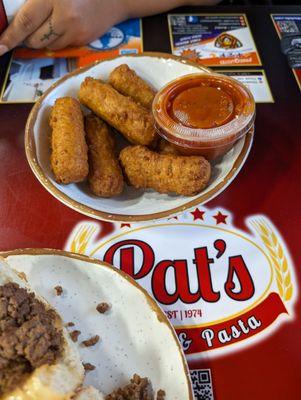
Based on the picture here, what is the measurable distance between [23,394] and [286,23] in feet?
7.75

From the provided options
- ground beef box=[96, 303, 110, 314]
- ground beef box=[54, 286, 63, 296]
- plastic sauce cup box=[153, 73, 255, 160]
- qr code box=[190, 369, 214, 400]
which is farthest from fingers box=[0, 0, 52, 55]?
qr code box=[190, 369, 214, 400]

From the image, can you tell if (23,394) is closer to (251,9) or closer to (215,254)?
(215,254)

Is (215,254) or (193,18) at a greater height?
(193,18)

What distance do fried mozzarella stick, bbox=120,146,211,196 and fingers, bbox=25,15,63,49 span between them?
1.00 meters

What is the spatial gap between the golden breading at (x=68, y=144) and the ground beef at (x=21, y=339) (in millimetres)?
560

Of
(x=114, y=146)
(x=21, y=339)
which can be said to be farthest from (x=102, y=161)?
(x=21, y=339)

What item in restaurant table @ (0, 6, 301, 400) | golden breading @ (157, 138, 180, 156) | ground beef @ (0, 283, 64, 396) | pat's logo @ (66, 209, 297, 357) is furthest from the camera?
golden breading @ (157, 138, 180, 156)

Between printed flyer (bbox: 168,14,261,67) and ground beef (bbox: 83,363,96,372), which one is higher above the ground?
printed flyer (bbox: 168,14,261,67)

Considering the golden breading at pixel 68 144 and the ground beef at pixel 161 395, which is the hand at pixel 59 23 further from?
the ground beef at pixel 161 395

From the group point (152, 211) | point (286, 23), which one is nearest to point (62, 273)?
point (152, 211)

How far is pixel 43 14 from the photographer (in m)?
2.19

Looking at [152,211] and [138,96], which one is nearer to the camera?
[152,211]

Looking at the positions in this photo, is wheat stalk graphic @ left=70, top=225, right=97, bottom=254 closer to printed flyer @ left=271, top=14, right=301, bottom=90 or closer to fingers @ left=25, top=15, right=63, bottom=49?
fingers @ left=25, top=15, right=63, bottom=49

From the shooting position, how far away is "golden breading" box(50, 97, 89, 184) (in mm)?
1563
